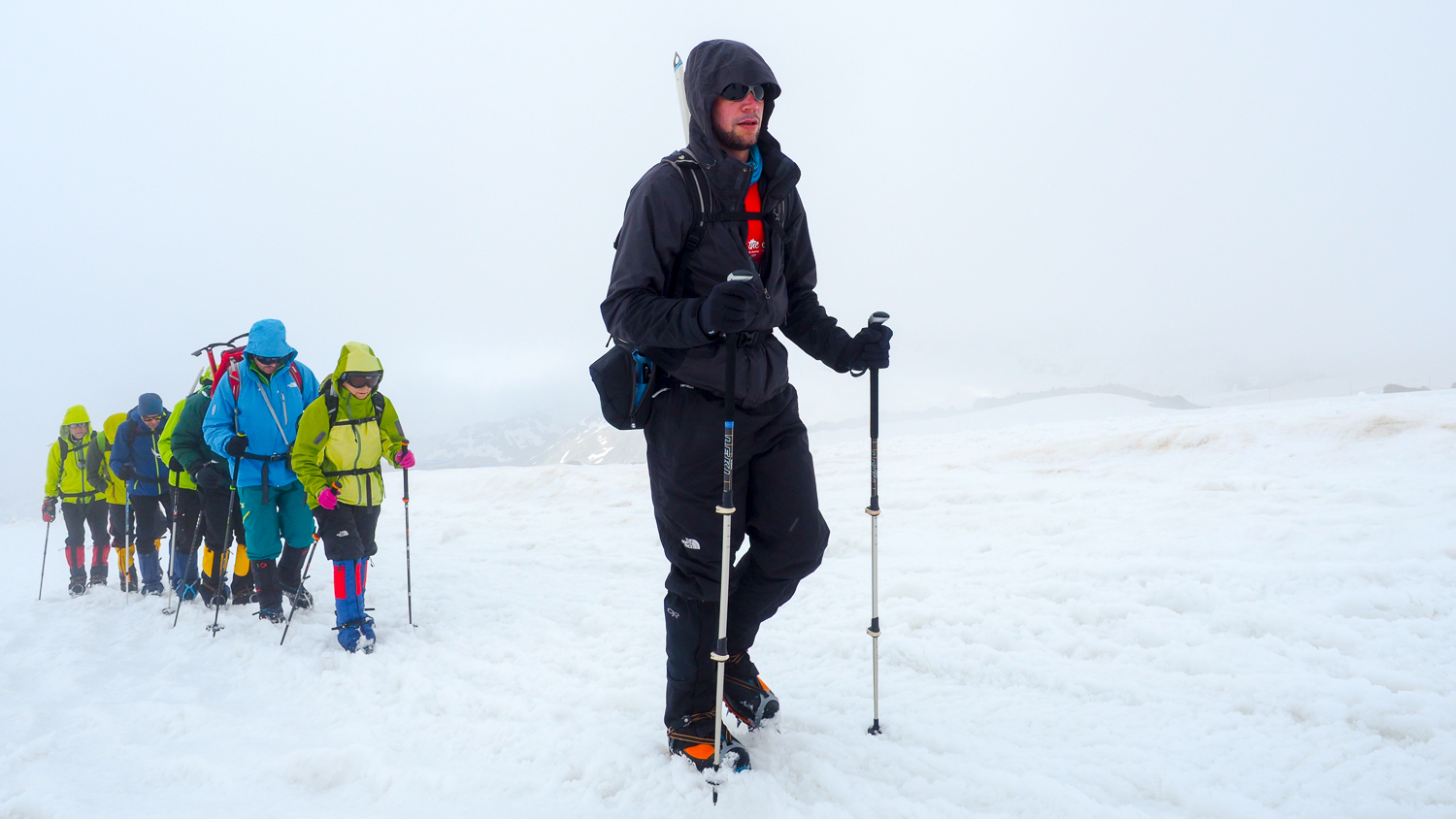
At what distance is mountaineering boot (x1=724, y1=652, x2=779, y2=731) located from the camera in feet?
10.3

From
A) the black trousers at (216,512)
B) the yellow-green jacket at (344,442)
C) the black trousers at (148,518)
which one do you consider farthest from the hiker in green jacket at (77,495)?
the yellow-green jacket at (344,442)

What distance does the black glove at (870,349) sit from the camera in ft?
9.93

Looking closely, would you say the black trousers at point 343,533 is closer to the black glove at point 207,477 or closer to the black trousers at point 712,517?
the black glove at point 207,477

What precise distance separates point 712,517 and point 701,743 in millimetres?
876

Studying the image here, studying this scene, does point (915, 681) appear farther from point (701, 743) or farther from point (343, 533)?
point (343, 533)

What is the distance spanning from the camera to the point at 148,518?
27.2 ft

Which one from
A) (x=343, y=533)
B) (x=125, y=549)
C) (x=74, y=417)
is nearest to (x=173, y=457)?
(x=125, y=549)

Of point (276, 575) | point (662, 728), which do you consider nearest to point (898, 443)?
point (276, 575)

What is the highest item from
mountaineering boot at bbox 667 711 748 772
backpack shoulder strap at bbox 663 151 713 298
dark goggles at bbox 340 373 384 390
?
backpack shoulder strap at bbox 663 151 713 298

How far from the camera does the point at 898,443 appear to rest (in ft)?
51.4

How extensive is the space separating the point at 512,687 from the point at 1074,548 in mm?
4349

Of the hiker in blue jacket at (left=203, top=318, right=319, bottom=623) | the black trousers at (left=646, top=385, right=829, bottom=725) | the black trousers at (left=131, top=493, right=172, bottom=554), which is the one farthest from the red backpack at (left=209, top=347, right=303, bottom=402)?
the black trousers at (left=646, top=385, right=829, bottom=725)

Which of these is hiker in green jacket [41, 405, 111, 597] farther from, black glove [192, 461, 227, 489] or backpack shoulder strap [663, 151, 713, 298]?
backpack shoulder strap [663, 151, 713, 298]

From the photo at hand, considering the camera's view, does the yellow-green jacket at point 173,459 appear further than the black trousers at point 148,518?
No
